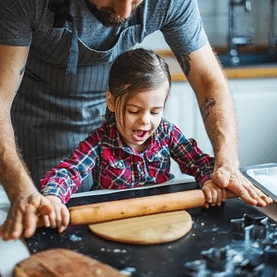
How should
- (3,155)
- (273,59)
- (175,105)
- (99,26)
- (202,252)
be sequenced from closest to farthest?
(202,252), (3,155), (99,26), (175,105), (273,59)

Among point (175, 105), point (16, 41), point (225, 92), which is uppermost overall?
point (16, 41)

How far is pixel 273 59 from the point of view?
3.07 metres

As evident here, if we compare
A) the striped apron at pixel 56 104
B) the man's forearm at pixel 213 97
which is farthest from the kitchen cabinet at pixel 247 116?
the man's forearm at pixel 213 97

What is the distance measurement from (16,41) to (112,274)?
69cm

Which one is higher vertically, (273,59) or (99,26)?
(99,26)

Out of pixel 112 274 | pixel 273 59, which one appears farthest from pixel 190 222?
pixel 273 59

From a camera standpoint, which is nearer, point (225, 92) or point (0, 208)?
point (0, 208)

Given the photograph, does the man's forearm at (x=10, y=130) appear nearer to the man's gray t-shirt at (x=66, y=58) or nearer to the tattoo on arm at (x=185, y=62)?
the man's gray t-shirt at (x=66, y=58)

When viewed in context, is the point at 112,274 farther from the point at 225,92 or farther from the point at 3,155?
the point at 225,92

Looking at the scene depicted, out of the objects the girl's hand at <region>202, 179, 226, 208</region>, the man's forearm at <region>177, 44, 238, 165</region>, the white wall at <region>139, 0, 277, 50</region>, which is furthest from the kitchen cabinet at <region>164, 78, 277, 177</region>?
the girl's hand at <region>202, 179, 226, 208</region>

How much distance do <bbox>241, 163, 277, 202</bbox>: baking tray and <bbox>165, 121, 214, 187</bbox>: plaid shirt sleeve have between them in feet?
0.32

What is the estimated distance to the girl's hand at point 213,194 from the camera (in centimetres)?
124

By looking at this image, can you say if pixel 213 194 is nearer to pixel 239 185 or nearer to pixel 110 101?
pixel 239 185

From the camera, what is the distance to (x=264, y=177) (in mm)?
1406
